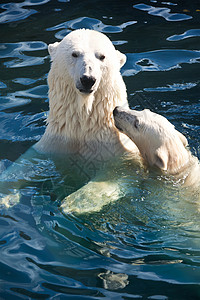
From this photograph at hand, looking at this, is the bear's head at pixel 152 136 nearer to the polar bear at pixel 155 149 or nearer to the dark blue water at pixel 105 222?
the polar bear at pixel 155 149

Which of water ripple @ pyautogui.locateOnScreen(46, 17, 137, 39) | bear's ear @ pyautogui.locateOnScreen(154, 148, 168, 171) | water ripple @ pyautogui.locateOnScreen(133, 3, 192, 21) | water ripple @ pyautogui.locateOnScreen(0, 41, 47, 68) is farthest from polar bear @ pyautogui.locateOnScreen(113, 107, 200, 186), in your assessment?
water ripple @ pyautogui.locateOnScreen(133, 3, 192, 21)

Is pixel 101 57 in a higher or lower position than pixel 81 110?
higher

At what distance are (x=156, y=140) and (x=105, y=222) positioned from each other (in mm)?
945

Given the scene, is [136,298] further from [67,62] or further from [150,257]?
[67,62]

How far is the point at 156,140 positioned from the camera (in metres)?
4.39

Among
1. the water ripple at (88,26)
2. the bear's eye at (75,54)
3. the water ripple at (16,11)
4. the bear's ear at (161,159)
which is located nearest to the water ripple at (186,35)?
the water ripple at (88,26)

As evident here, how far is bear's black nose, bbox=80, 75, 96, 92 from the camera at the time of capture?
385 cm

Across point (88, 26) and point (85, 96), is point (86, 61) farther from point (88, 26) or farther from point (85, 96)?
point (88, 26)

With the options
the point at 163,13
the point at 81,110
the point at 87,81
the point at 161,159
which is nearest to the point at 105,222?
the point at 161,159

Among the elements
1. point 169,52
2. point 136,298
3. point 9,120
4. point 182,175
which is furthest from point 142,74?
point 136,298

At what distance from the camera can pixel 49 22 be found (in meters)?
8.31

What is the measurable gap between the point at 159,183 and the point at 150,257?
3.15 feet

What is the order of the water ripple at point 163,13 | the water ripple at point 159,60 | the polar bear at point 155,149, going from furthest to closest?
1. the water ripple at point 163,13
2. the water ripple at point 159,60
3. the polar bear at point 155,149

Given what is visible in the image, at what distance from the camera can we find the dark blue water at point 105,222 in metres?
3.35
